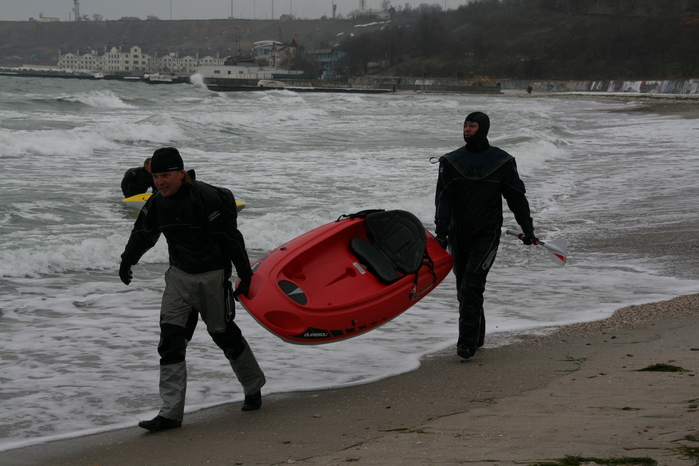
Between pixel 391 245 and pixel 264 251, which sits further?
pixel 264 251

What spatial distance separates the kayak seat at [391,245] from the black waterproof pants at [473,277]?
17.6 inches

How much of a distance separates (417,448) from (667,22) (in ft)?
349

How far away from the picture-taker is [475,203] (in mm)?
4914

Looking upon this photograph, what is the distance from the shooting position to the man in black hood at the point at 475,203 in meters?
4.90

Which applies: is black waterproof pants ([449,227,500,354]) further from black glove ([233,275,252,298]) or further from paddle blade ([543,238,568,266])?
black glove ([233,275,252,298])

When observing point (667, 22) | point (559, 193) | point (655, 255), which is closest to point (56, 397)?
point (655, 255)

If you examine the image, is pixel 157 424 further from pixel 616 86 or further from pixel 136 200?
pixel 616 86

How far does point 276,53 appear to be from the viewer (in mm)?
132375

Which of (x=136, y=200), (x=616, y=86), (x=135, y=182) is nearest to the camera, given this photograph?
(x=136, y=200)

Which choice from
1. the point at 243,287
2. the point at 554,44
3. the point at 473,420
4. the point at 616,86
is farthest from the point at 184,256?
the point at 554,44

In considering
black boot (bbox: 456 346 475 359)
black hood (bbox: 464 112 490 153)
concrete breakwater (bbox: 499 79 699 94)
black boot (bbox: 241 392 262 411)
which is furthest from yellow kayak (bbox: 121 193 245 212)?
concrete breakwater (bbox: 499 79 699 94)

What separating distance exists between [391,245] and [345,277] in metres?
0.54

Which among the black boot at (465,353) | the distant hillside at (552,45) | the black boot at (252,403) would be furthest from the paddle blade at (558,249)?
the distant hillside at (552,45)

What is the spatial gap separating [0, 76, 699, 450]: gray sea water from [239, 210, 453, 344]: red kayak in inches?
14.6
